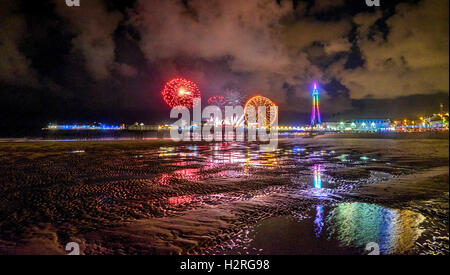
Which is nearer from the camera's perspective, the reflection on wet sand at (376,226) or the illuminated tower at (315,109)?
the reflection on wet sand at (376,226)

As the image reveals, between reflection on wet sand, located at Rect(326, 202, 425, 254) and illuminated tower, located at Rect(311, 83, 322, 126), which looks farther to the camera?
illuminated tower, located at Rect(311, 83, 322, 126)

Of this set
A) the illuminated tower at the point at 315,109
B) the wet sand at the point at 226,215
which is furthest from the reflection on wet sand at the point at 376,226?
the illuminated tower at the point at 315,109

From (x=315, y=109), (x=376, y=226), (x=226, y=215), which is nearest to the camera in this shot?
(x=376, y=226)

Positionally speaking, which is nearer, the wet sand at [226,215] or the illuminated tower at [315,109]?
the wet sand at [226,215]

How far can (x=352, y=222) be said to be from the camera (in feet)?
15.0

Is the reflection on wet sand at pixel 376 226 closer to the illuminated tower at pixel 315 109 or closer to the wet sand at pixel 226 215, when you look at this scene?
the wet sand at pixel 226 215

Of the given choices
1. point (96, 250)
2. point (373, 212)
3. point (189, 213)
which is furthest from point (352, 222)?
point (96, 250)

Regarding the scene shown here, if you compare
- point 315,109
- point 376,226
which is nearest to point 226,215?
point 376,226

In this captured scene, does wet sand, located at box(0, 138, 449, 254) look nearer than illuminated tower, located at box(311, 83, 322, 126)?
Yes

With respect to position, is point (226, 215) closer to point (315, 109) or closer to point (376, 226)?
point (376, 226)

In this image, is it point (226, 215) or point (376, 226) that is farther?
point (226, 215)

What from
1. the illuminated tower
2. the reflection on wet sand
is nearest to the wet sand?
the reflection on wet sand

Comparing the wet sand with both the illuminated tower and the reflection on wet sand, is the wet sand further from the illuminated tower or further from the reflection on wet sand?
the illuminated tower
